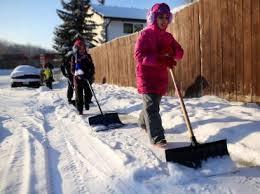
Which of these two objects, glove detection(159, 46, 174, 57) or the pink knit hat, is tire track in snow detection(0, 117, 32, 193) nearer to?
glove detection(159, 46, 174, 57)

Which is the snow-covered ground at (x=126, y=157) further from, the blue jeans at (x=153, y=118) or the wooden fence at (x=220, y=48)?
the wooden fence at (x=220, y=48)

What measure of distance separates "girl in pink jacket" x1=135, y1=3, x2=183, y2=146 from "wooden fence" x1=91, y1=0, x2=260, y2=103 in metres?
2.56

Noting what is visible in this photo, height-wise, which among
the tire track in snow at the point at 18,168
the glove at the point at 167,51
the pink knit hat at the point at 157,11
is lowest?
the tire track in snow at the point at 18,168

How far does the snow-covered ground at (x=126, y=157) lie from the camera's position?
12.4 feet

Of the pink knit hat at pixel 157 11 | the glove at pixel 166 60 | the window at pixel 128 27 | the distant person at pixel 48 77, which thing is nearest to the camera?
the glove at pixel 166 60

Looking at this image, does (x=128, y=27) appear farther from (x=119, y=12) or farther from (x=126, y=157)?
(x=126, y=157)

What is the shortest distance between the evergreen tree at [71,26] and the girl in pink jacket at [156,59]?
3116cm

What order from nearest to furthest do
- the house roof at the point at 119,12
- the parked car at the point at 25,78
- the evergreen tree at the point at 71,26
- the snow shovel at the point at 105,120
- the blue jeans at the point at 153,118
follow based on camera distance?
the blue jeans at the point at 153,118 < the snow shovel at the point at 105,120 < the parked car at the point at 25,78 < the evergreen tree at the point at 71,26 < the house roof at the point at 119,12

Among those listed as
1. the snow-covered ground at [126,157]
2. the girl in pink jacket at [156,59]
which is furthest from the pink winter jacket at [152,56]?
the snow-covered ground at [126,157]

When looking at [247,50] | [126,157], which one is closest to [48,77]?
[247,50]

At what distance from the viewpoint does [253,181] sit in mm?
3783

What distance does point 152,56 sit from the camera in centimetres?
493

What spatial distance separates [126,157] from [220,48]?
178 inches

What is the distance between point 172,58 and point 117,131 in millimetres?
1881
